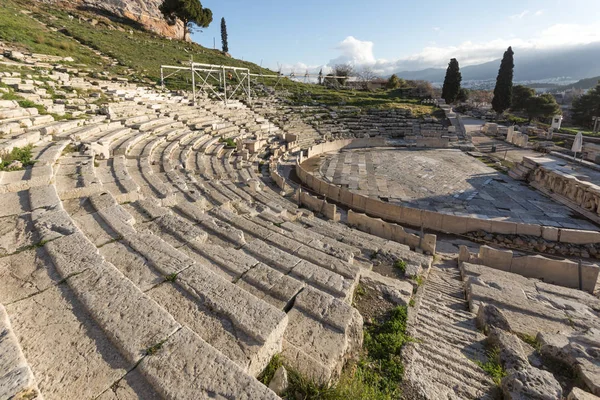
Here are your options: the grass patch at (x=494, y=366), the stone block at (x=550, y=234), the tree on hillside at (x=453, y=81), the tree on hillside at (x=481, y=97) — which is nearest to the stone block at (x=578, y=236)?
the stone block at (x=550, y=234)

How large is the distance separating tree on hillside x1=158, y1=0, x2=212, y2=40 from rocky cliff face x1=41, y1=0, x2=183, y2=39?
22.1ft

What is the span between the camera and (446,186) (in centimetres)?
1628

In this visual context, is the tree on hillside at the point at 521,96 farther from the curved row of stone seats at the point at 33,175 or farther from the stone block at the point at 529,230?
the curved row of stone seats at the point at 33,175

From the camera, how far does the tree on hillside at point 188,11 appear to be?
49844mm

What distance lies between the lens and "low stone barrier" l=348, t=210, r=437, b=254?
8.87 m

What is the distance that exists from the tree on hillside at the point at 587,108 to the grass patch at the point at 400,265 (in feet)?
146

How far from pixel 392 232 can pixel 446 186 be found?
8446 millimetres

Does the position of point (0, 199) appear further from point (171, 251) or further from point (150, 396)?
point (150, 396)

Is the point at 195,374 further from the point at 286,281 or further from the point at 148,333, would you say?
the point at 286,281

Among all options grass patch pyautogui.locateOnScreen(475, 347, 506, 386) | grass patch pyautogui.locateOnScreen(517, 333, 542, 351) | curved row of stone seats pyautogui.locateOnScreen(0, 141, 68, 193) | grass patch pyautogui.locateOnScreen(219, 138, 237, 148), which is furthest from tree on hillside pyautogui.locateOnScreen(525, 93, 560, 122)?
curved row of stone seats pyautogui.locateOnScreen(0, 141, 68, 193)

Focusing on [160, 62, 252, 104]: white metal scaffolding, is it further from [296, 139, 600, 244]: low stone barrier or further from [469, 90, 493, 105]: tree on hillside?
[469, 90, 493, 105]: tree on hillside

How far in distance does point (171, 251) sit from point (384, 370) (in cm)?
315

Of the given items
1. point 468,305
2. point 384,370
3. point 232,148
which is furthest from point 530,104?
point 384,370

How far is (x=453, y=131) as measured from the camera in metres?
31.4
